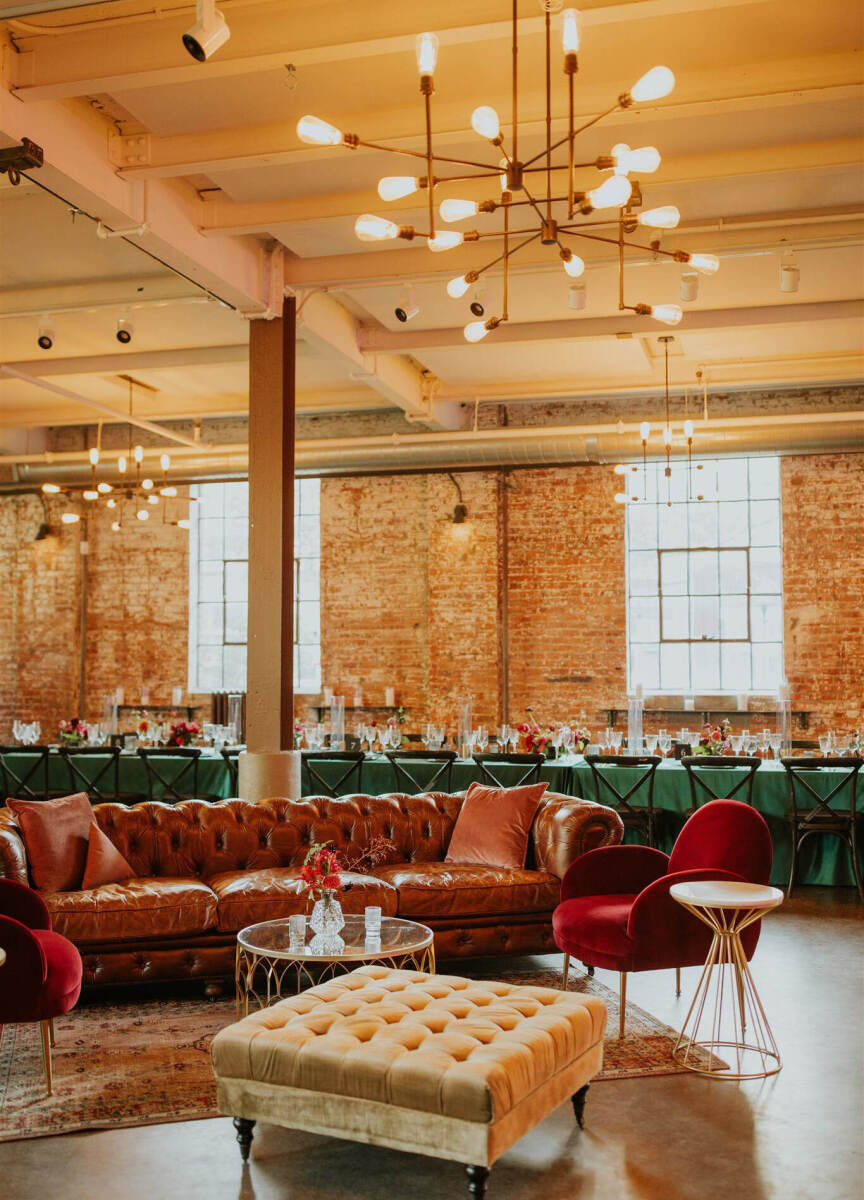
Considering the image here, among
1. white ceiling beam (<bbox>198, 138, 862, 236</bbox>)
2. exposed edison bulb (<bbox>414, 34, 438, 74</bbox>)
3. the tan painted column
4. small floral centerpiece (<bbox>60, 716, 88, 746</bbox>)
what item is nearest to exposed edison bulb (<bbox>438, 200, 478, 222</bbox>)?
exposed edison bulb (<bbox>414, 34, 438, 74</bbox>)

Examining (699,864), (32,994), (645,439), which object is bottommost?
(32,994)

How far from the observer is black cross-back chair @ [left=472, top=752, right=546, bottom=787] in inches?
344

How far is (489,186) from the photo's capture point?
7215 millimetres

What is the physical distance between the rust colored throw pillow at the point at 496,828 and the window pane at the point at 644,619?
6265 mm

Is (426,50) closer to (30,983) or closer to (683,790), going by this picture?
(30,983)

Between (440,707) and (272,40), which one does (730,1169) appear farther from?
(440,707)

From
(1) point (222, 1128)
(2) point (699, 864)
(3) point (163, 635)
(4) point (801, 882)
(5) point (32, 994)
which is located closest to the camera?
(1) point (222, 1128)

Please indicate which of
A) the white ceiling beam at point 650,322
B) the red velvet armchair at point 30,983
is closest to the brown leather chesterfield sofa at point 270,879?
the red velvet armchair at point 30,983

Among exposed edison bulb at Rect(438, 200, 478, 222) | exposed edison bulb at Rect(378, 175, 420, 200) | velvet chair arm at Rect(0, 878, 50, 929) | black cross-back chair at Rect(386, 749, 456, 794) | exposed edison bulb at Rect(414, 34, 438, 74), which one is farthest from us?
black cross-back chair at Rect(386, 749, 456, 794)

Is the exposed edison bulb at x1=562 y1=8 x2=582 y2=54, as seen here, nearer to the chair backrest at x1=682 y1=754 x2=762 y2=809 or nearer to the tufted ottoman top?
the tufted ottoman top

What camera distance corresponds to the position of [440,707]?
508 inches

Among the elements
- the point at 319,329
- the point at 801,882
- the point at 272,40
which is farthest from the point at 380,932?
the point at 319,329

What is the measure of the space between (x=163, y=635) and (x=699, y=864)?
31.7ft

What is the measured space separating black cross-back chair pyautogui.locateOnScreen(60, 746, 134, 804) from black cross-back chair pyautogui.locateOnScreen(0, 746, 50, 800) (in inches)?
8.7
